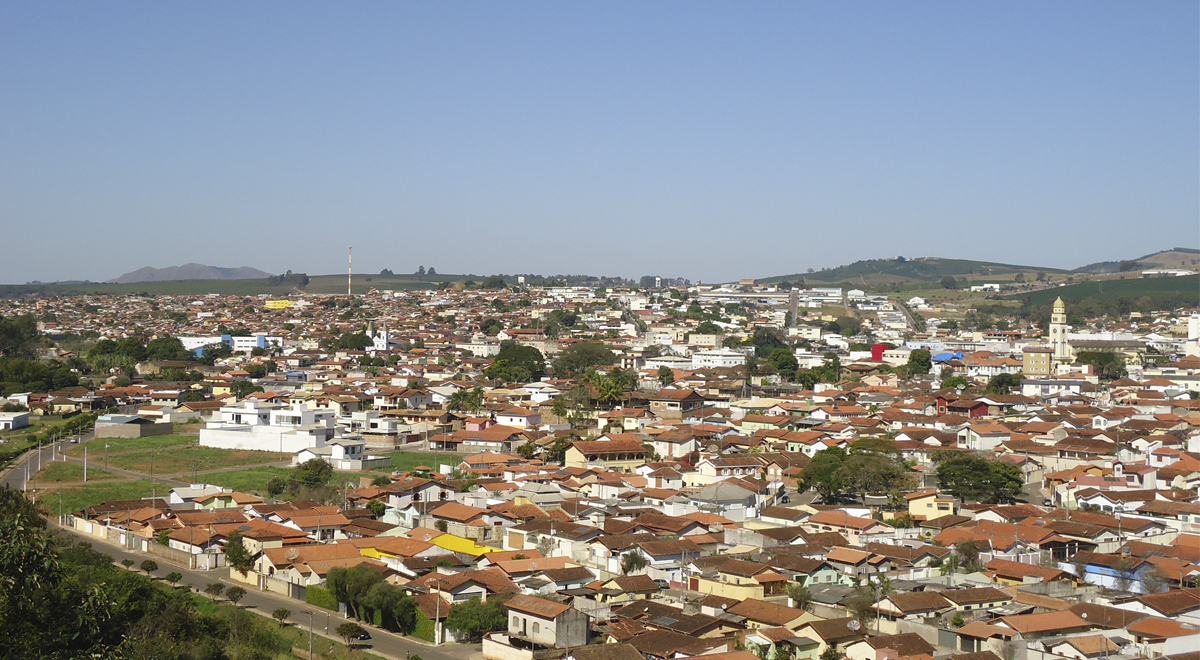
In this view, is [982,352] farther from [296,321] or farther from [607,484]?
[296,321]

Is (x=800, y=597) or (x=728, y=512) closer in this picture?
(x=800, y=597)

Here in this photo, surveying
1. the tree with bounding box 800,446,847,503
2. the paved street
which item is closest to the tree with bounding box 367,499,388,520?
the paved street

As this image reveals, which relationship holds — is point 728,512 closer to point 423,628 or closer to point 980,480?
point 980,480

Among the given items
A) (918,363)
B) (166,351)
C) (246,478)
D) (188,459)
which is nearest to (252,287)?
(166,351)

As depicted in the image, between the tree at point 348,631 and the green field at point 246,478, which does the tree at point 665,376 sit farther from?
the tree at point 348,631

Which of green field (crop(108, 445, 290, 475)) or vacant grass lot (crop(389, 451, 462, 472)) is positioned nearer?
green field (crop(108, 445, 290, 475))

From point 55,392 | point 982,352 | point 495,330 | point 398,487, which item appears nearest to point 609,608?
point 398,487

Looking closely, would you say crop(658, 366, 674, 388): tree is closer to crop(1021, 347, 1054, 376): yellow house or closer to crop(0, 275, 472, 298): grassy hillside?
crop(1021, 347, 1054, 376): yellow house
